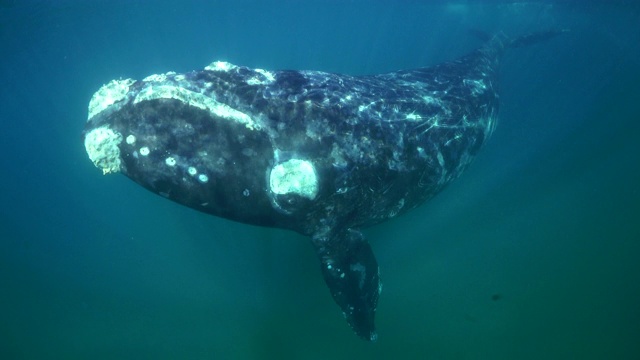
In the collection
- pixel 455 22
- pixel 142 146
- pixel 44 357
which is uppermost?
pixel 455 22

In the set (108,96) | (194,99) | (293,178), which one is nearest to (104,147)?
(108,96)

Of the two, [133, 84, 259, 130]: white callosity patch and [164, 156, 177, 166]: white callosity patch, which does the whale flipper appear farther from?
[164, 156, 177, 166]: white callosity patch

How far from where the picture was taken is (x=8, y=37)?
34.0 m

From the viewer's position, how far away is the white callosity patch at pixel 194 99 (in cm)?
619

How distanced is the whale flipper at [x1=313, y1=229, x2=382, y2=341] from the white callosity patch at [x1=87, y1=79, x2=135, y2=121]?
177 inches

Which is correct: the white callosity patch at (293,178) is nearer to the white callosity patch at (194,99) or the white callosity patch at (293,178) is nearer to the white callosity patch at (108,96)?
the white callosity patch at (194,99)

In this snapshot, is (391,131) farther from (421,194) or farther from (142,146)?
(142,146)

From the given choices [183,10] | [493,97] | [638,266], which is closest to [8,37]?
[183,10]

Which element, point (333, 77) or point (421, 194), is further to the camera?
point (421, 194)

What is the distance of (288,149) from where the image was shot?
22.2 feet

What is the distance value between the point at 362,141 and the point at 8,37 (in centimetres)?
4178

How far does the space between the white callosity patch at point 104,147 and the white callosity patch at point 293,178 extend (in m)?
2.62

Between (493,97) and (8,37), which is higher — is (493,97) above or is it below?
below

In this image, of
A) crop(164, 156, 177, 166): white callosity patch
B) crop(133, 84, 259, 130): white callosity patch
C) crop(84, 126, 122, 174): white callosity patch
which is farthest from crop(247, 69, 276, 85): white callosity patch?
crop(84, 126, 122, 174): white callosity patch
